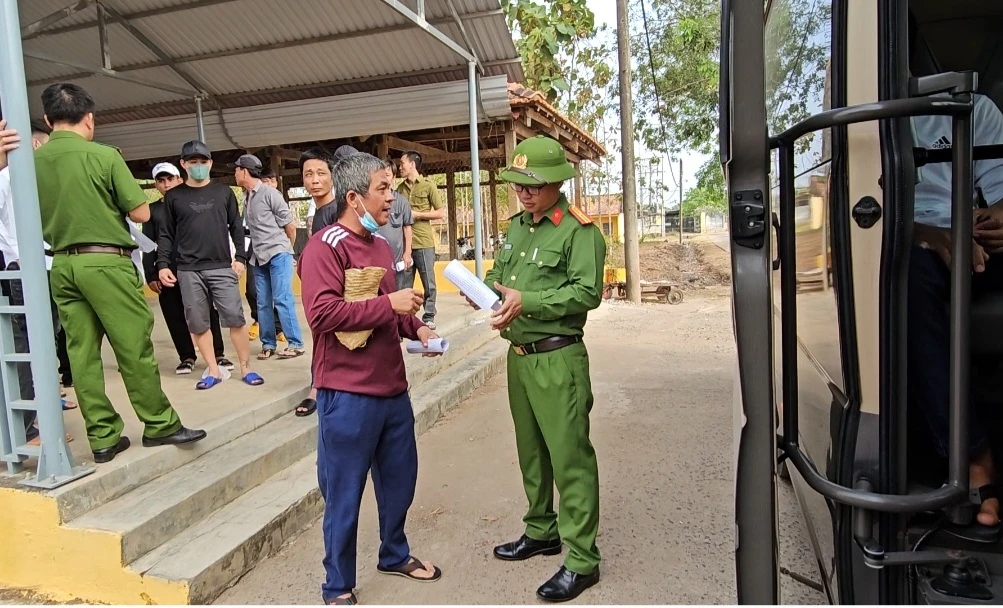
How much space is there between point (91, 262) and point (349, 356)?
58.2 inches

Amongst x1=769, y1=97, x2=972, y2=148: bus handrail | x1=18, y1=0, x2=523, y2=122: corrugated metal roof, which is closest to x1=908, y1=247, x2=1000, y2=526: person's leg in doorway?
x1=769, y1=97, x2=972, y2=148: bus handrail

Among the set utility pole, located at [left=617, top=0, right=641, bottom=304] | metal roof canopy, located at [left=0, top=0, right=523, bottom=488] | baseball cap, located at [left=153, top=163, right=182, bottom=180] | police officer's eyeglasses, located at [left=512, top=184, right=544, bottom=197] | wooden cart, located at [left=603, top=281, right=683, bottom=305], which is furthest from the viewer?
wooden cart, located at [left=603, top=281, right=683, bottom=305]

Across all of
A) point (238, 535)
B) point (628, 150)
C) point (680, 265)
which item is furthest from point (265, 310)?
point (680, 265)

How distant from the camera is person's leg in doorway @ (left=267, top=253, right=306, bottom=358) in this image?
16.8ft

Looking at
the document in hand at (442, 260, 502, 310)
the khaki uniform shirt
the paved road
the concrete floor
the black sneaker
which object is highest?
the khaki uniform shirt

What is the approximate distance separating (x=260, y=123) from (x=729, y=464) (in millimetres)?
7488

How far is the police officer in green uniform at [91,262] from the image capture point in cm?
293

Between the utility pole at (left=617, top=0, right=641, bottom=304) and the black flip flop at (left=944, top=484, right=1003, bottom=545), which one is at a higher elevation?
the utility pole at (left=617, top=0, right=641, bottom=304)

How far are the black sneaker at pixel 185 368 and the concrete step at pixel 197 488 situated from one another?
143 cm

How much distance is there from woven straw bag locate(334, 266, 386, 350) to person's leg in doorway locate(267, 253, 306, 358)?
2.93 metres

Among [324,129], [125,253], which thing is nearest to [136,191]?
[125,253]

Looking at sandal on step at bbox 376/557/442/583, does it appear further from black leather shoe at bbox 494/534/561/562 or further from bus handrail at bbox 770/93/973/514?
bus handrail at bbox 770/93/973/514

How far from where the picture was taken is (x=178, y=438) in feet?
10.5

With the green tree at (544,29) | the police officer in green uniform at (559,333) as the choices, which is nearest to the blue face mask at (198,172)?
the police officer in green uniform at (559,333)
